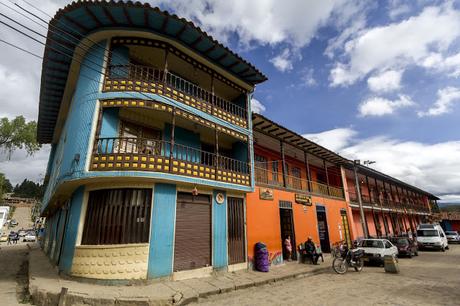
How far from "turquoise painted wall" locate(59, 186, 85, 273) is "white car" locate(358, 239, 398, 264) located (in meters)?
15.5

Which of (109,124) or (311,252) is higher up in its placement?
(109,124)

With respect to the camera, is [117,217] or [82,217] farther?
[82,217]

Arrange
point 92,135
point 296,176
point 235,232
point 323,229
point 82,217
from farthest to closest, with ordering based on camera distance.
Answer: point 296,176 → point 323,229 → point 235,232 → point 82,217 → point 92,135

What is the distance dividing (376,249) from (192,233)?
1194 cm

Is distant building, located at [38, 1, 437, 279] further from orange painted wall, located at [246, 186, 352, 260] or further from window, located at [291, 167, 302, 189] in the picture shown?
window, located at [291, 167, 302, 189]

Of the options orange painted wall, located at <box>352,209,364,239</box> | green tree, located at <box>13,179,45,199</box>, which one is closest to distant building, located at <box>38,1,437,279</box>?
orange painted wall, located at <box>352,209,364,239</box>

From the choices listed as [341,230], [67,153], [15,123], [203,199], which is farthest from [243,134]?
[15,123]

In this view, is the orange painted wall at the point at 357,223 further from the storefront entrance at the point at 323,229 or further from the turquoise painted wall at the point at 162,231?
the turquoise painted wall at the point at 162,231

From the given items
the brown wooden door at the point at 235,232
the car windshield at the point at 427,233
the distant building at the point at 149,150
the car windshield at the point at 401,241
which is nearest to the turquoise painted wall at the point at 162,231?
the distant building at the point at 149,150

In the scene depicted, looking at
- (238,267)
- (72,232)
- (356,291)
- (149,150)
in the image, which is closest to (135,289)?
(72,232)

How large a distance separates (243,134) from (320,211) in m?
9.90

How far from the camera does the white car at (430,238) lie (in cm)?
2339

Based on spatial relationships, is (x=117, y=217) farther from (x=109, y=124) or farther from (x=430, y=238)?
(x=430, y=238)

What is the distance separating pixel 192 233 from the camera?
10.3m
